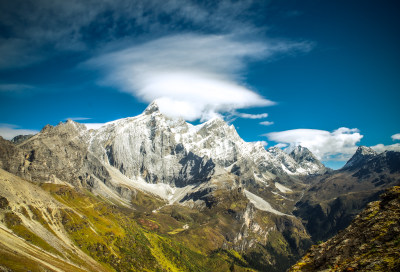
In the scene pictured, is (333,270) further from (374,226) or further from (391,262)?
(374,226)

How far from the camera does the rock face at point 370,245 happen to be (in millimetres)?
20672

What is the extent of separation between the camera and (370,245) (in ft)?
82.1

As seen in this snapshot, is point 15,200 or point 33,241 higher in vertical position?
point 15,200

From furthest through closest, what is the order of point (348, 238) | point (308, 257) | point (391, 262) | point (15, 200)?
point (15, 200)
point (308, 257)
point (348, 238)
point (391, 262)

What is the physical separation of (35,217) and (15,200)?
19.9 m

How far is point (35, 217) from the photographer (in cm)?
18900

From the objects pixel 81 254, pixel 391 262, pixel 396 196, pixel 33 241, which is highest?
pixel 396 196

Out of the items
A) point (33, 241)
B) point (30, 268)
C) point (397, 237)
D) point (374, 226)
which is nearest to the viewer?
point (397, 237)

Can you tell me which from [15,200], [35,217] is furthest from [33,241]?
[15,200]

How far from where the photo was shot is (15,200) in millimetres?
187875

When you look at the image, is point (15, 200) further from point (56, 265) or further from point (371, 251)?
point (371, 251)

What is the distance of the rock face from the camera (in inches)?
814

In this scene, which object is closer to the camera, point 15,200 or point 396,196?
point 396,196

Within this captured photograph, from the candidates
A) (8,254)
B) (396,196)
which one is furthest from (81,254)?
(396,196)
